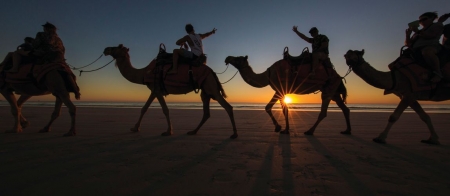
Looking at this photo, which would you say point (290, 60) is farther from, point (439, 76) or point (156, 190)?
point (156, 190)

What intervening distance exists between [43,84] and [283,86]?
654 cm

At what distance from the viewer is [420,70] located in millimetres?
5066

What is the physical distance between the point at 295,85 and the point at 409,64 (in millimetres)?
2607

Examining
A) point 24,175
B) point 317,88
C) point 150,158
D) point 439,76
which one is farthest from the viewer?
point 317,88

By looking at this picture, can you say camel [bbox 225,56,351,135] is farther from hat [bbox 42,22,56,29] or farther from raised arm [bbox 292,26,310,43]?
hat [bbox 42,22,56,29]

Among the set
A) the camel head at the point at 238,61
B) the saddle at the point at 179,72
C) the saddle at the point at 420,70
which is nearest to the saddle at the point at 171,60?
the saddle at the point at 179,72

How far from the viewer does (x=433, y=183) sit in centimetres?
261

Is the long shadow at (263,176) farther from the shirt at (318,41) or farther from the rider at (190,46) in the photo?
the shirt at (318,41)

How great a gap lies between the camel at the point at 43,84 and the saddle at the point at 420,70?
784 cm

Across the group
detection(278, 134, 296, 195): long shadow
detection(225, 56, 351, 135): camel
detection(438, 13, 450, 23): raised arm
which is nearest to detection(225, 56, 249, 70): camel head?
detection(225, 56, 351, 135): camel

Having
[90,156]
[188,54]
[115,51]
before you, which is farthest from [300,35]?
[90,156]

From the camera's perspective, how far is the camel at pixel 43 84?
20.1 feet

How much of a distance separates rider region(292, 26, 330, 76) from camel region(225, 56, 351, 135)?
0.56 m

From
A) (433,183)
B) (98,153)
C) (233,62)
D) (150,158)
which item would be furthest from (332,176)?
(233,62)
